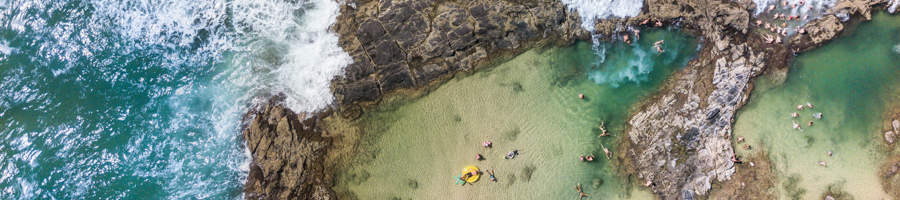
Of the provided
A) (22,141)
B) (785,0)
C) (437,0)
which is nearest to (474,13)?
(437,0)

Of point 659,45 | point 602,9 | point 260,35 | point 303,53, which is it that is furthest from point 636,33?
point 260,35

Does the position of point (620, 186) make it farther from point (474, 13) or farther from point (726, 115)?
point (474, 13)

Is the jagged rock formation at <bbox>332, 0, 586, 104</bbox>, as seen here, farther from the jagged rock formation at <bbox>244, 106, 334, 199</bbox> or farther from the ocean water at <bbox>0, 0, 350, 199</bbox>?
the jagged rock formation at <bbox>244, 106, 334, 199</bbox>

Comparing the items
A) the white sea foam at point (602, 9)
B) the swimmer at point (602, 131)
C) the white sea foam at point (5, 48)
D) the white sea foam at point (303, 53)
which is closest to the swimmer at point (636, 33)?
the white sea foam at point (602, 9)

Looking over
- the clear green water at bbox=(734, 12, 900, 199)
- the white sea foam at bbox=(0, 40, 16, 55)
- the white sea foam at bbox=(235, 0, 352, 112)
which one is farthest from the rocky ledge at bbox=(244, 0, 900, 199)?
the white sea foam at bbox=(0, 40, 16, 55)

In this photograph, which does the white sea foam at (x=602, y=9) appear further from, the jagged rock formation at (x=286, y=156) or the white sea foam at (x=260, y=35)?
the jagged rock formation at (x=286, y=156)

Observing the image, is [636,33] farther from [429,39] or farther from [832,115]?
[832,115]
